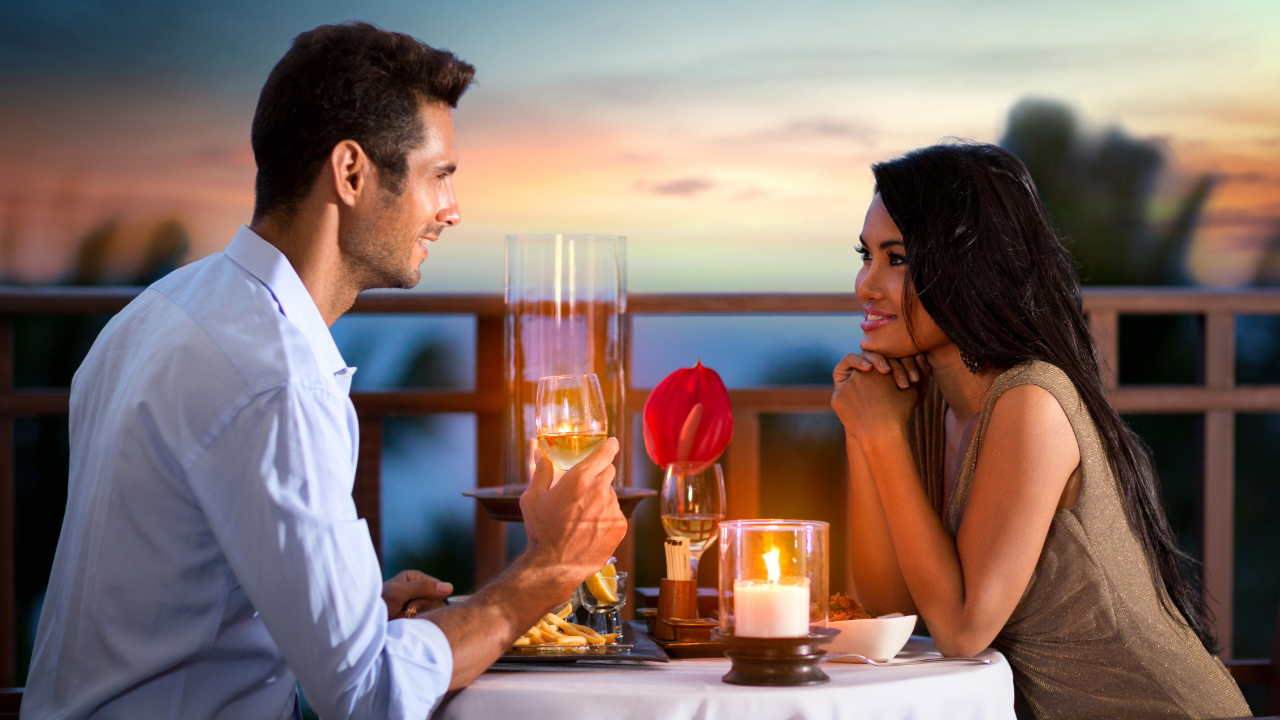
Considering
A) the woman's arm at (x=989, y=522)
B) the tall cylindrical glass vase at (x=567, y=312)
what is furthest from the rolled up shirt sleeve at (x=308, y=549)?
the tall cylindrical glass vase at (x=567, y=312)

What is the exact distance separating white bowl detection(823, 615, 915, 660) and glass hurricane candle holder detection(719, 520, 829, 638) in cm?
6

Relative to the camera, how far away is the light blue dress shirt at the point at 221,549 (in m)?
1.00

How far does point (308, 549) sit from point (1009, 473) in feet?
2.96

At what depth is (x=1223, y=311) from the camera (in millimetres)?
2531

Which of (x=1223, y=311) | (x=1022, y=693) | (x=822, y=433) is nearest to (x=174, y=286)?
(x=1022, y=693)

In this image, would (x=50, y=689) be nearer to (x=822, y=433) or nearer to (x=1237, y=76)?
(x=822, y=433)

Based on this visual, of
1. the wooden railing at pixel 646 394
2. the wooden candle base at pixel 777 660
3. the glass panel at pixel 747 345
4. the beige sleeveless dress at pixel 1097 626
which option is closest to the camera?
the wooden candle base at pixel 777 660

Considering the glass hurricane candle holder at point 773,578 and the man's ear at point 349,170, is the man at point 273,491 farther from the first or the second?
the glass hurricane candle holder at point 773,578

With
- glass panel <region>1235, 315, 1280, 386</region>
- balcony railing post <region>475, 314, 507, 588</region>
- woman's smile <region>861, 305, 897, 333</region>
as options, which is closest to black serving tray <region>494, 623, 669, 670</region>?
woman's smile <region>861, 305, 897, 333</region>

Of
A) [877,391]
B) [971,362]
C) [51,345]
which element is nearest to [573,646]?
[877,391]

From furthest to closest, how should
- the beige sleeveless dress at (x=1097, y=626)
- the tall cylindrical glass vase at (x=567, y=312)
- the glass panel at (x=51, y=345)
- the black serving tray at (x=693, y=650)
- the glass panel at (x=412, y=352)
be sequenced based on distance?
the glass panel at (x=51, y=345) → the glass panel at (x=412, y=352) → the tall cylindrical glass vase at (x=567, y=312) → the beige sleeveless dress at (x=1097, y=626) → the black serving tray at (x=693, y=650)

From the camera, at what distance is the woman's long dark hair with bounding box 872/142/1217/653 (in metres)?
1.53

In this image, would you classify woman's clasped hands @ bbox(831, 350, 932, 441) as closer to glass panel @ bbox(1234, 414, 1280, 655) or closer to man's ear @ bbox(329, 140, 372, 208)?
man's ear @ bbox(329, 140, 372, 208)

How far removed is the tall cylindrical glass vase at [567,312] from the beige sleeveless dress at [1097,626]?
791 mm
